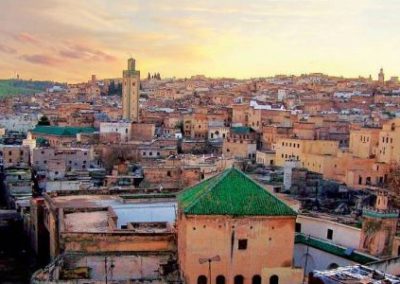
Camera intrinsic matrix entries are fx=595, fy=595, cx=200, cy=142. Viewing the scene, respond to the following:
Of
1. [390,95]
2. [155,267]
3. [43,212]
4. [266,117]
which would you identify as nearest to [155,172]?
[43,212]

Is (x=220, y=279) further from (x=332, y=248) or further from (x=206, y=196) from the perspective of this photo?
(x=332, y=248)

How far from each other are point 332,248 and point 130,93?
35778mm

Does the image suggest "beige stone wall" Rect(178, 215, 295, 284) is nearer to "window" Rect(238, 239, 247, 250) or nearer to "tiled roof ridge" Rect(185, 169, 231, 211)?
"window" Rect(238, 239, 247, 250)

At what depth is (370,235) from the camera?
499 inches

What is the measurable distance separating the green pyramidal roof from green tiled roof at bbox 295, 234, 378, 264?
5.95 feet

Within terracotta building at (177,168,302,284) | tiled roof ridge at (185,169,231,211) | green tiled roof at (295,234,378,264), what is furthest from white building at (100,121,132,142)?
terracotta building at (177,168,302,284)

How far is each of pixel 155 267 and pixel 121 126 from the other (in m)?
26.3

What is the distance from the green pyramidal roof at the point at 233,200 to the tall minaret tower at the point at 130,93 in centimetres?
3515

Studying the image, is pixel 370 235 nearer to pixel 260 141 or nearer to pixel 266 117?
pixel 260 141

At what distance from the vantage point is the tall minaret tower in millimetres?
47297

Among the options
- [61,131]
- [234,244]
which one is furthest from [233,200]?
[61,131]

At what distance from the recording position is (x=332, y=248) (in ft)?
43.9

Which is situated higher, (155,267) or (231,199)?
(231,199)

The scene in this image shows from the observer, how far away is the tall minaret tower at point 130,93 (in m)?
47.3
